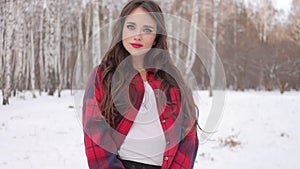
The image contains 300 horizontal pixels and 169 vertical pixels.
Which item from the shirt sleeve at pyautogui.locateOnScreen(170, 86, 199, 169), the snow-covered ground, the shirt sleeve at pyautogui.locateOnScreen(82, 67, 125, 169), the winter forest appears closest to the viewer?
the shirt sleeve at pyautogui.locateOnScreen(82, 67, 125, 169)

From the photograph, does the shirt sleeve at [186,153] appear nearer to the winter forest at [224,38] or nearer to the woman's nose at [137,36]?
the woman's nose at [137,36]

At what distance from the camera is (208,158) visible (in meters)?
4.64

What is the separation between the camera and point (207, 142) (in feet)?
18.6

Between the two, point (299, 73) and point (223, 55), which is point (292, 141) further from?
point (223, 55)

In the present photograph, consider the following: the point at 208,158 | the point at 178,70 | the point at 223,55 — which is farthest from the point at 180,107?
the point at 223,55

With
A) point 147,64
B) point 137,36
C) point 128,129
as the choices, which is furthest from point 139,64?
point 128,129

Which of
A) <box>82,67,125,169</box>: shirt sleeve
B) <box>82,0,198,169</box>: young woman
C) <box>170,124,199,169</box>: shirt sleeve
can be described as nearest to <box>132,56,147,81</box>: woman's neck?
<box>82,0,198,169</box>: young woman

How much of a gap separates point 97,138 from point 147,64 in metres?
0.40

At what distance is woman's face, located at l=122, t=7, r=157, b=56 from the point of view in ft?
4.67

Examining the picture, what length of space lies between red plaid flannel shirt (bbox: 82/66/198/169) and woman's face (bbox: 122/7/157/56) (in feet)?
0.41

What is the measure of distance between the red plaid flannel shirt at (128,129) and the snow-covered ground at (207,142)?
1.60 m

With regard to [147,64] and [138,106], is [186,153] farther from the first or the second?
[147,64]

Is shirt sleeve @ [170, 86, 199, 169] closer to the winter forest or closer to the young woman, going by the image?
the young woman

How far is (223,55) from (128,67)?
20.7 m
